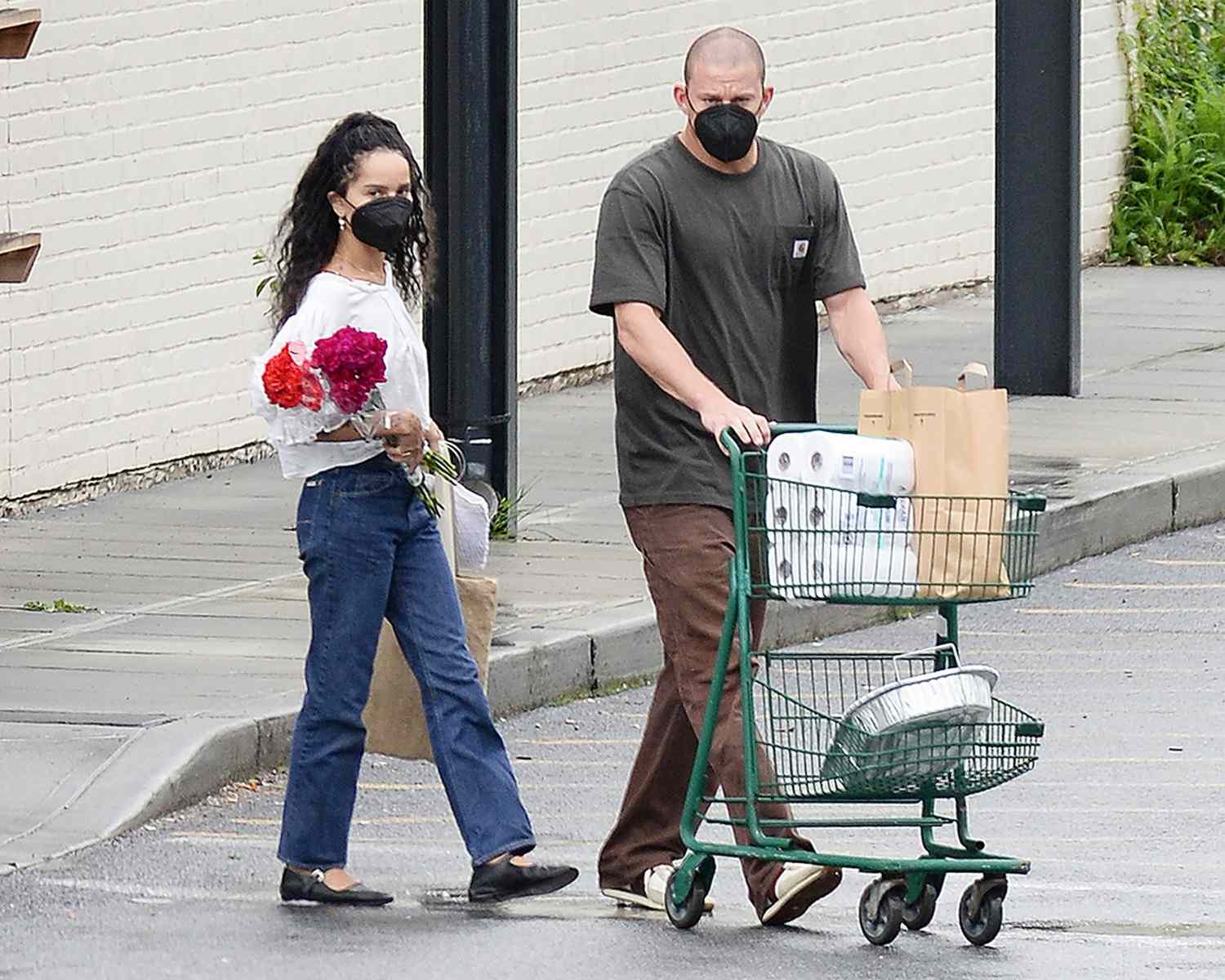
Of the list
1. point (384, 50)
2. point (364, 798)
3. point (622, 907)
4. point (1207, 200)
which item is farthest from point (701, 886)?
point (1207, 200)

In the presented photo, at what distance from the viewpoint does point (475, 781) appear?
21.4 feet

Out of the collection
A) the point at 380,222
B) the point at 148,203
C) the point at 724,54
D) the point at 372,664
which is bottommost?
the point at 372,664

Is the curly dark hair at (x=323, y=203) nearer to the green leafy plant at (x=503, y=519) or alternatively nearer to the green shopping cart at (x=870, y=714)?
the green shopping cart at (x=870, y=714)

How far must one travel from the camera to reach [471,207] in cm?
1095

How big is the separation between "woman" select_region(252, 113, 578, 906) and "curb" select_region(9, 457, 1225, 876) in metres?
0.82

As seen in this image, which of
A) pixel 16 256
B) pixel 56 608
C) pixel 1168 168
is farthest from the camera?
pixel 1168 168

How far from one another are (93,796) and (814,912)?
1.89 meters

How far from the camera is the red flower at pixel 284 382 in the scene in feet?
20.6

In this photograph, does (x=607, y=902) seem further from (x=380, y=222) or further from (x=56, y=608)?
(x=56, y=608)

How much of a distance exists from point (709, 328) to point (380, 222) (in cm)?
75

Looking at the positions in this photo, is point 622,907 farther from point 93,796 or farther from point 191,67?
point 191,67

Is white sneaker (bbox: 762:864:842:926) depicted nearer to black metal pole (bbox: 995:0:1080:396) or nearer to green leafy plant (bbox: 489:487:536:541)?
green leafy plant (bbox: 489:487:536:541)

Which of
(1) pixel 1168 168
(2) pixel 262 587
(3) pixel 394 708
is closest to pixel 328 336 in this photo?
(3) pixel 394 708

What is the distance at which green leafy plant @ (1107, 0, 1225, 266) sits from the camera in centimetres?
1959
